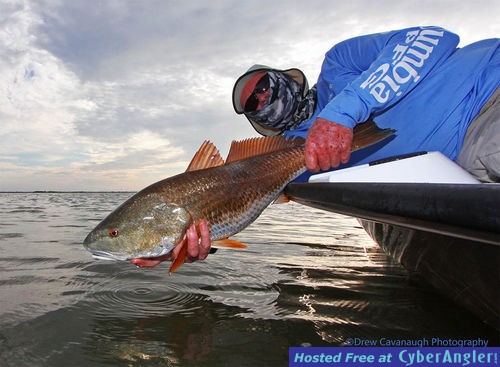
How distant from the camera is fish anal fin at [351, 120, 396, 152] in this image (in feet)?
9.07

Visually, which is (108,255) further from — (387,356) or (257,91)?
(257,91)

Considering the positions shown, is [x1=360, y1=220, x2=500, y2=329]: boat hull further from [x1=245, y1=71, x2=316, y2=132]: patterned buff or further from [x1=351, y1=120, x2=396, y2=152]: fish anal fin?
[x1=245, y1=71, x2=316, y2=132]: patterned buff

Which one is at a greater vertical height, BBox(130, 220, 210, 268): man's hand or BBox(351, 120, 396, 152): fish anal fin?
BBox(351, 120, 396, 152): fish anal fin

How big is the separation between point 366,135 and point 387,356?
151 centimetres

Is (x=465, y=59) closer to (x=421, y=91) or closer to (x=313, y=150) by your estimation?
(x=421, y=91)

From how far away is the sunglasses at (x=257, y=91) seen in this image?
11.7 feet

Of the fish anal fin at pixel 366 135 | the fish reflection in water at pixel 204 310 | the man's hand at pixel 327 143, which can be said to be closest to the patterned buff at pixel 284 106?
the fish anal fin at pixel 366 135

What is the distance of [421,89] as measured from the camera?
2.74 m

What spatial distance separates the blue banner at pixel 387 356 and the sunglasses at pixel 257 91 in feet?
7.38

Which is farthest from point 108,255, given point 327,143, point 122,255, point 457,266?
point 457,266

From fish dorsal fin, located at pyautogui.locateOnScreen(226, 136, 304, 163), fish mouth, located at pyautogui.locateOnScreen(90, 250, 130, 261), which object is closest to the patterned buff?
fish dorsal fin, located at pyautogui.locateOnScreen(226, 136, 304, 163)

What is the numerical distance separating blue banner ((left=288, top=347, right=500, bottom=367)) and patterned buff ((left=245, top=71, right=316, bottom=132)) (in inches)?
87.9

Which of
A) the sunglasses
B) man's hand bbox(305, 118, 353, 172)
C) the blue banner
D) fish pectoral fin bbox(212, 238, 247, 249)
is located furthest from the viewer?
the sunglasses

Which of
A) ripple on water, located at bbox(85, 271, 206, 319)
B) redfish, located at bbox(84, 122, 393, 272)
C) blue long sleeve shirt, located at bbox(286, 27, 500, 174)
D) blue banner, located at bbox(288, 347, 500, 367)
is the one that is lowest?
blue banner, located at bbox(288, 347, 500, 367)
